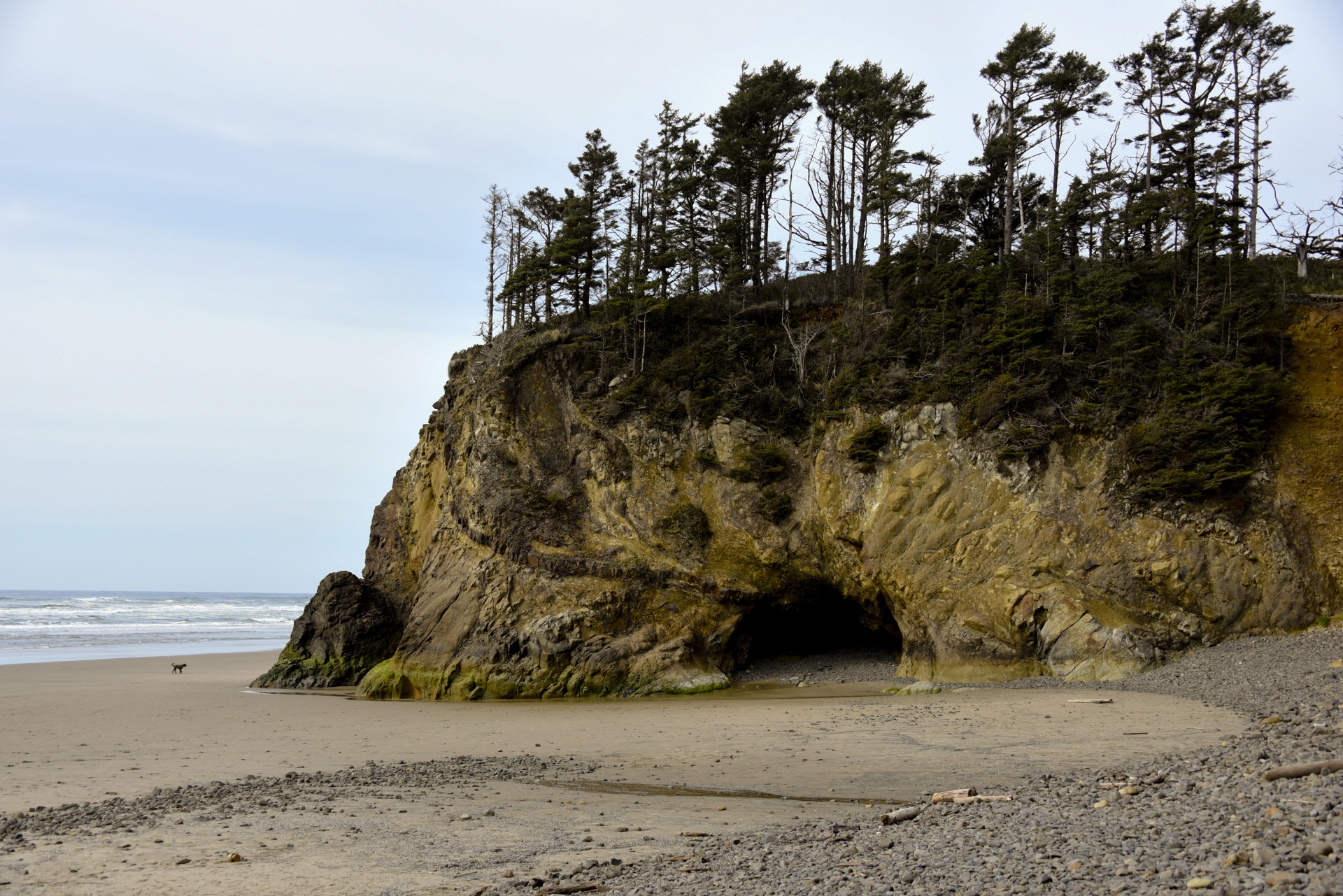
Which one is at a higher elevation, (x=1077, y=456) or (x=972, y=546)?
(x=1077, y=456)

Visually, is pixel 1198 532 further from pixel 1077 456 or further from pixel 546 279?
pixel 546 279

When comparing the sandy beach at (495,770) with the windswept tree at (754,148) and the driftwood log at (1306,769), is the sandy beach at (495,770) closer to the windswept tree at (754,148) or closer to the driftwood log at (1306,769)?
the driftwood log at (1306,769)

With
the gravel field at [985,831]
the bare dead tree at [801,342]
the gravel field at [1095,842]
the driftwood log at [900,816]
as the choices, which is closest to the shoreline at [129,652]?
the bare dead tree at [801,342]

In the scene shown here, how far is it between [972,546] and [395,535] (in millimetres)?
20479

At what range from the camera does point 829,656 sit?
2659 cm

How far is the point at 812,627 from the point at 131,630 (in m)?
50.2

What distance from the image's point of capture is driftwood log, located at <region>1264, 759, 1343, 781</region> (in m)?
7.20

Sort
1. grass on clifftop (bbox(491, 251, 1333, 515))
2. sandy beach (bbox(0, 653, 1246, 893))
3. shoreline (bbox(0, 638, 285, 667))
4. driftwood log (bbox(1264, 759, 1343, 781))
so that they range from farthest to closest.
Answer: shoreline (bbox(0, 638, 285, 667)), grass on clifftop (bbox(491, 251, 1333, 515)), sandy beach (bbox(0, 653, 1246, 893)), driftwood log (bbox(1264, 759, 1343, 781))

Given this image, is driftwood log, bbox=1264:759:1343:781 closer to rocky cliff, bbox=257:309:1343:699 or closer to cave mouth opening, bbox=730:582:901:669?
rocky cliff, bbox=257:309:1343:699

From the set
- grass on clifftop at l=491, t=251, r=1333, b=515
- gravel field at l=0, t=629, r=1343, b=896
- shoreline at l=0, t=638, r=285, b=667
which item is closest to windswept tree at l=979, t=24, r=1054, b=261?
grass on clifftop at l=491, t=251, r=1333, b=515

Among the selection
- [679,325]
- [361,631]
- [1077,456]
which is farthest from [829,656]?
[361,631]

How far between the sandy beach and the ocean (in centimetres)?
2367

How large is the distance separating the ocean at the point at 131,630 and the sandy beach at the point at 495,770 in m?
23.7

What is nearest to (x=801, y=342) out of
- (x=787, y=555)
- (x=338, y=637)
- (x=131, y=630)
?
(x=787, y=555)
